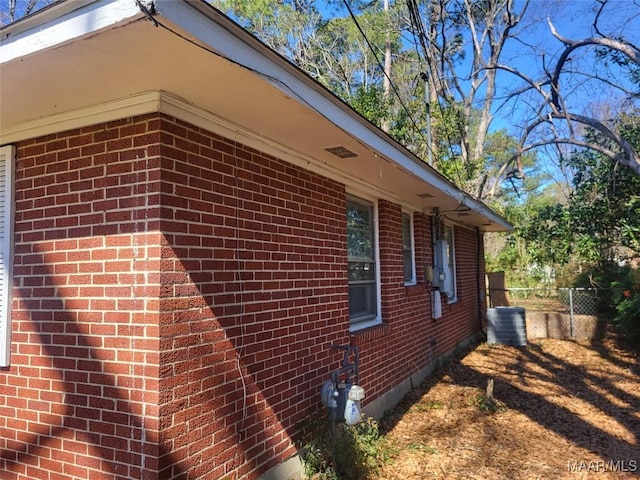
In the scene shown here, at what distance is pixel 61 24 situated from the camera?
75.0 inches

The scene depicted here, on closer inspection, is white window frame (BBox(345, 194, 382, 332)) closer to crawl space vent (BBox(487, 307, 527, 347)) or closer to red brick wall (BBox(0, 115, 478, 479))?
red brick wall (BBox(0, 115, 478, 479))

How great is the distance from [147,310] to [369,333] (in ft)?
10.1

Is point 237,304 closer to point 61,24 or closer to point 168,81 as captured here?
point 168,81

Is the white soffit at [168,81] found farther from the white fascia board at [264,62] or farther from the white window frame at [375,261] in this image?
the white window frame at [375,261]

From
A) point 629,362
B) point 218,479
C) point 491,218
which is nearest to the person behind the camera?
point 218,479

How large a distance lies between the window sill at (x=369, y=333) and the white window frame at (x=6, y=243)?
9.92 feet

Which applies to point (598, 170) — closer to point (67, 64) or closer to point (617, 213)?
point (617, 213)

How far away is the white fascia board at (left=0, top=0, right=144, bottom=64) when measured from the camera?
5.74 feet

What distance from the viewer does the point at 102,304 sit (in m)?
2.83

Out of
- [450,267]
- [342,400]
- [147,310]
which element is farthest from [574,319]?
[147,310]

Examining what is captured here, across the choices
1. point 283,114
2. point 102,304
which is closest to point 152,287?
point 102,304

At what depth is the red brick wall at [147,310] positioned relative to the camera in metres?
2.71

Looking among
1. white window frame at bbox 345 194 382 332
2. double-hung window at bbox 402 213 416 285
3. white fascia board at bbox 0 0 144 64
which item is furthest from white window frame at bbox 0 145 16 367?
double-hung window at bbox 402 213 416 285

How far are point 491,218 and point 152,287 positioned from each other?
8.01 m
